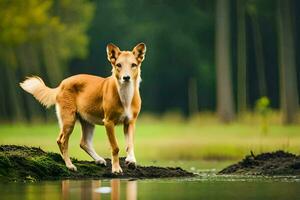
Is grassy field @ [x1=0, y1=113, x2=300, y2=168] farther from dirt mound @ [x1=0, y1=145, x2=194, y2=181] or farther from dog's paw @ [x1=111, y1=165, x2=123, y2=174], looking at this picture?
dog's paw @ [x1=111, y1=165, x2=123, y2=174]

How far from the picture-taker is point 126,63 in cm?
1720

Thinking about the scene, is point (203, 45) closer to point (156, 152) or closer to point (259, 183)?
point (156, 152)

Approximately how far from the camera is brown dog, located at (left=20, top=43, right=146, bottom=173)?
17.2 metres

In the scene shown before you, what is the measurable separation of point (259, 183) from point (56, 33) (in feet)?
103

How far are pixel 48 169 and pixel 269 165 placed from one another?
349 cm

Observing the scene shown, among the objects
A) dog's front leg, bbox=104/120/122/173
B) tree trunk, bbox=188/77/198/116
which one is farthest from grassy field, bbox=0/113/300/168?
tree trunk, bbox=188/77/198/116

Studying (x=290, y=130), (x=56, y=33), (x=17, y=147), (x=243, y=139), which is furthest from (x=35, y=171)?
(x=56, y=33)

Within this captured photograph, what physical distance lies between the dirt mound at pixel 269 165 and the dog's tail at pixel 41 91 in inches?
115

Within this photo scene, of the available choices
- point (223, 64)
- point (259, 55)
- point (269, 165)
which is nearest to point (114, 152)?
point (269, 165)

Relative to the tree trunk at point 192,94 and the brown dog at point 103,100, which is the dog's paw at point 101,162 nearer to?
the brown dog at point 103,100

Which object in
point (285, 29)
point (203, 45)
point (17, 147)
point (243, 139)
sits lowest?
point (17, 147)

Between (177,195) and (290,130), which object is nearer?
(177,195)

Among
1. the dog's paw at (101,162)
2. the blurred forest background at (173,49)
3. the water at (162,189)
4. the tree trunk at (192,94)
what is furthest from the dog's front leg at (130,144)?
the tree trunk at (192,94)

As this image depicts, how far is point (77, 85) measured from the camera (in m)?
18.5
